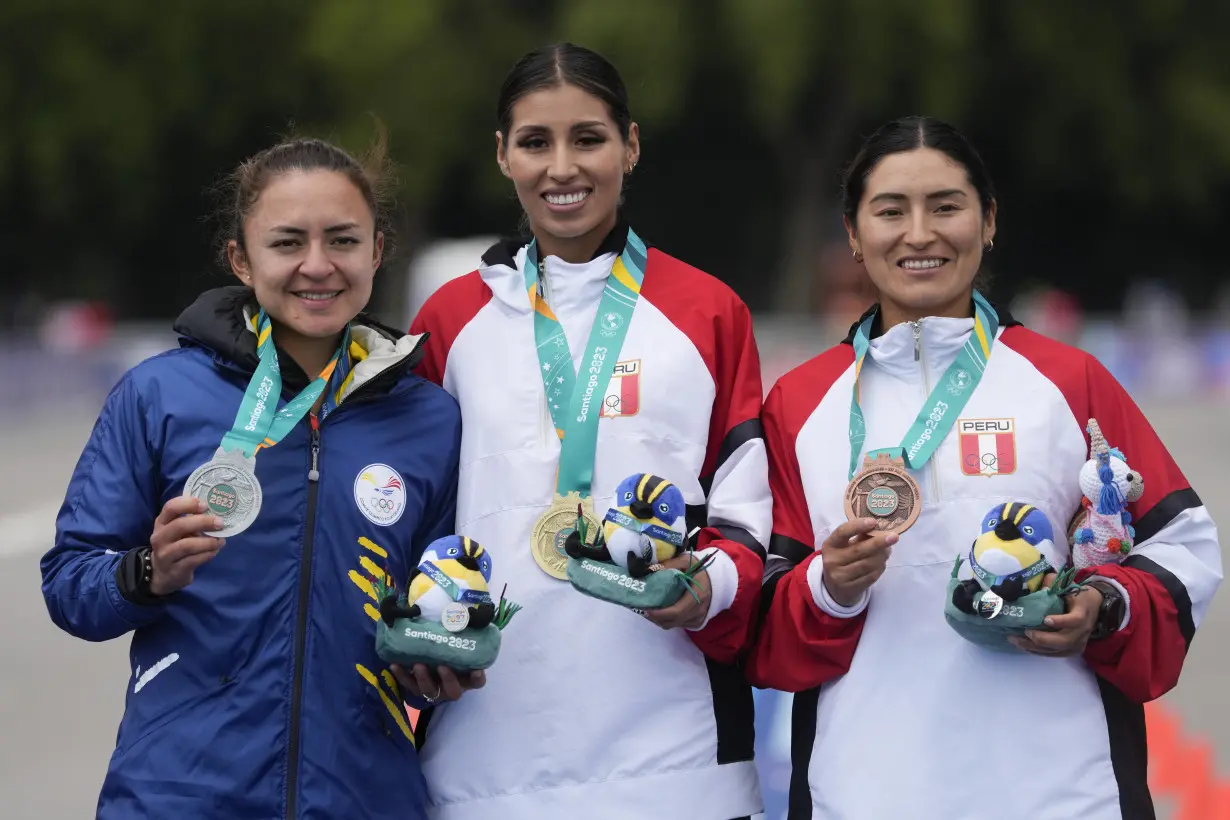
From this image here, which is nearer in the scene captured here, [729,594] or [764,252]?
[729,594]

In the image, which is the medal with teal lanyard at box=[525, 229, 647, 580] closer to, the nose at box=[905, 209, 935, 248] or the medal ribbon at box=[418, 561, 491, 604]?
the medal ribbon at box=[418, 561, 491, 604]

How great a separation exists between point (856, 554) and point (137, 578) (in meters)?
1.34

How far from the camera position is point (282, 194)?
3.33 meters

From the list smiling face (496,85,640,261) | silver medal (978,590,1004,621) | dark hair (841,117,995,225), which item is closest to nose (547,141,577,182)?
smiling face (496,85,640,261)

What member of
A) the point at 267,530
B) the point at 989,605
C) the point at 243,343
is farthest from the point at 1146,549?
the point at 243,343

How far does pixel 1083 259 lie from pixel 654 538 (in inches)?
1118

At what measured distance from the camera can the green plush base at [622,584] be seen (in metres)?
2.97

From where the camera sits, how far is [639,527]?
118 inches

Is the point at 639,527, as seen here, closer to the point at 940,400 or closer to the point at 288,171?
the point at 940,400

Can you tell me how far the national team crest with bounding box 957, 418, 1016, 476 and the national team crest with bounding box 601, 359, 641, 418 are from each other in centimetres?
66

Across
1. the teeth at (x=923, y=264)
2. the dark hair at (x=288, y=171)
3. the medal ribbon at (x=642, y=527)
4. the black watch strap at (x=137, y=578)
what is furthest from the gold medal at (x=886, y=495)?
the black watch strap at (x=137, y=578)

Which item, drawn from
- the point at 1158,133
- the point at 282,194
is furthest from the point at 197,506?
the point at 1158,133

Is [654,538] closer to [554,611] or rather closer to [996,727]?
[554,611]

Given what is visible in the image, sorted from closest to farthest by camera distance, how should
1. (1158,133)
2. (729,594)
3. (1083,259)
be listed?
(729,594)
(1158,133)
(1083,259)
